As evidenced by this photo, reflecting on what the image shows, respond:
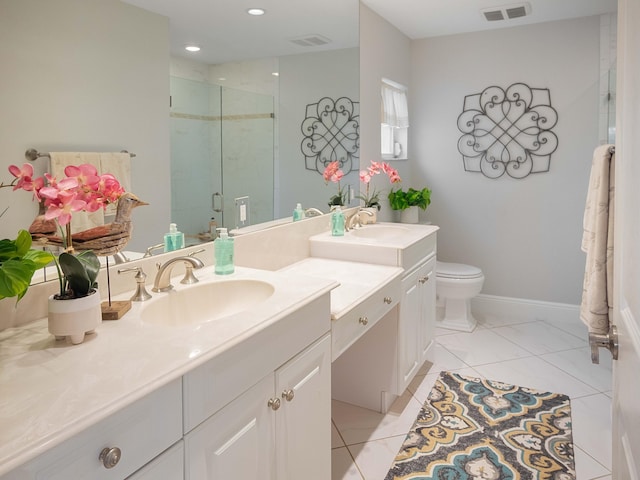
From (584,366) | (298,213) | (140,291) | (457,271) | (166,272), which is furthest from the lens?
(457,271)

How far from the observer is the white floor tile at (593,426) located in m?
2.15

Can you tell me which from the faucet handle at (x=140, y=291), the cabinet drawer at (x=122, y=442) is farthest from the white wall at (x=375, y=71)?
the cabinet drawer at (x=122, y=442)

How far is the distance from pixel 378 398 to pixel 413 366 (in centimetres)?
29

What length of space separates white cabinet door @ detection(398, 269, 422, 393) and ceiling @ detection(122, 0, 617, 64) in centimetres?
133

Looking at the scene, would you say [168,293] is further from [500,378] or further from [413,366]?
[500,378]

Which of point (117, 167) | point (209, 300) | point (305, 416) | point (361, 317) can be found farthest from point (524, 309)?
point (117, 167)

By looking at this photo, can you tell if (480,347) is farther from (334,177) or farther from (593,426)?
(334,177)

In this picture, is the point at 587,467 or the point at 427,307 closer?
the point at 587,467

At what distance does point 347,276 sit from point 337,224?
0.53 m

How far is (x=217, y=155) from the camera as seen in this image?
1.86m

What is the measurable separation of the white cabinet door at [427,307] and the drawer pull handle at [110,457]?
2.04 m

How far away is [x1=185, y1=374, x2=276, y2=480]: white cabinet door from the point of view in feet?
3.40

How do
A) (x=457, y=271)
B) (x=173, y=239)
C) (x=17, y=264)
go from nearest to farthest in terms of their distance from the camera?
1. (x=17, y=264)
2. (x=173, y=239)
3. (x=457, y=271)

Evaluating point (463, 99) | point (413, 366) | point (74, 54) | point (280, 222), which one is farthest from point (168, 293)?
point (463, 99)
